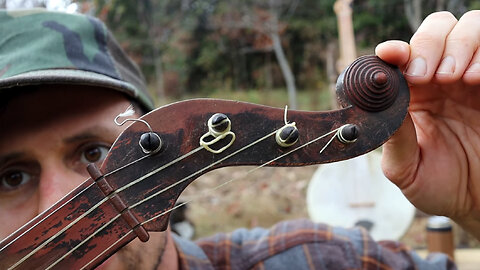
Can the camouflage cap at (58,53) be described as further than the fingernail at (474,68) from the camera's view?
Yes

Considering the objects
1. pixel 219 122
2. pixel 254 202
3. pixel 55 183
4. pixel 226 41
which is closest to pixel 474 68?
pixel 219 122

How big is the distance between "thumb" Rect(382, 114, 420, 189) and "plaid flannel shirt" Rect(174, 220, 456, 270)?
0.50m

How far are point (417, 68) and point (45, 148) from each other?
89 centimetres

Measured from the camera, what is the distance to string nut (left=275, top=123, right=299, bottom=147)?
81 centimetres

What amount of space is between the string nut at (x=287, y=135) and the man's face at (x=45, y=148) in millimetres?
560

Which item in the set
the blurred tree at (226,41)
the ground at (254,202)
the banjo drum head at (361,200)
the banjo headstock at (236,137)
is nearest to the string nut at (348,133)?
the banjo headstock at (236,137)

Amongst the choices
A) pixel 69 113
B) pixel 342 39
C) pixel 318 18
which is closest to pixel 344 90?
pixel 69 113

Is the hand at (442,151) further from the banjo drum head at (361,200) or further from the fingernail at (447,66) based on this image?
the banjo drum head at (361,200)

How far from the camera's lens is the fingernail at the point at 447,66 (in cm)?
97

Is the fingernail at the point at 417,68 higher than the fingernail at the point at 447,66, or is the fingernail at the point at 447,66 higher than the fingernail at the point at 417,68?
the fingernail at the point at 417,68

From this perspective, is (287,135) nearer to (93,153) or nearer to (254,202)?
(93,153)

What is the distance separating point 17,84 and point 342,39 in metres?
3.28

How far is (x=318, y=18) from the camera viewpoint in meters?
12.3

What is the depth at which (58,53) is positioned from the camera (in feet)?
4.16
